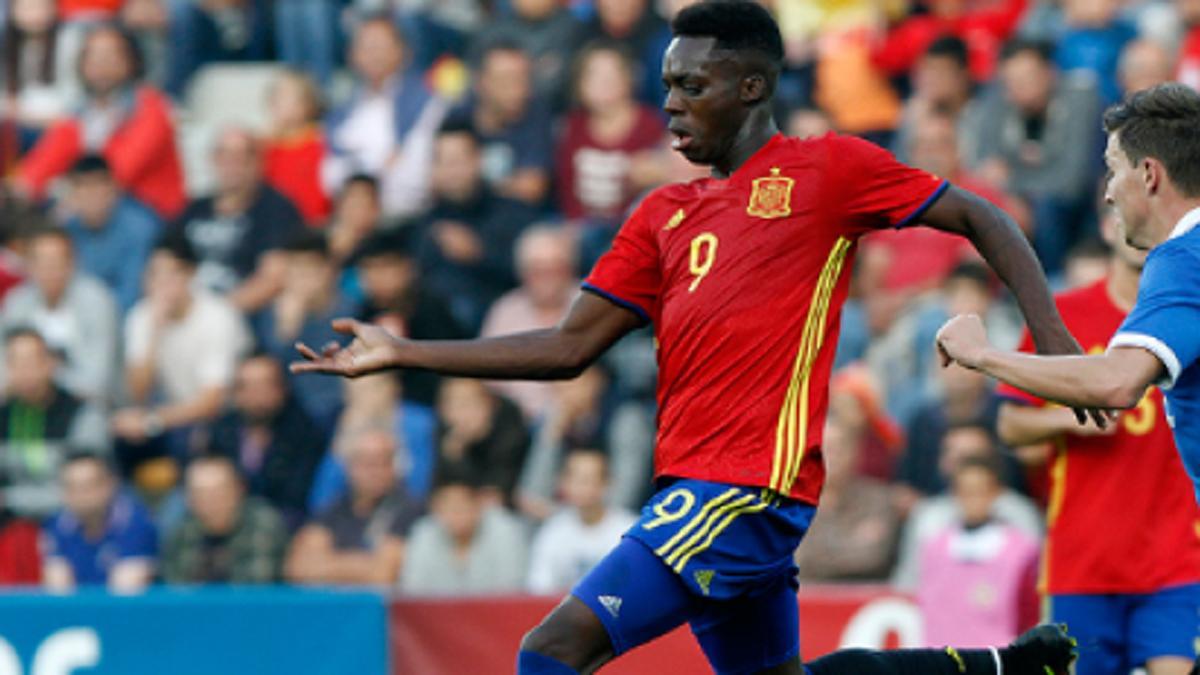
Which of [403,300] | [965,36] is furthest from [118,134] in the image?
[965,36]

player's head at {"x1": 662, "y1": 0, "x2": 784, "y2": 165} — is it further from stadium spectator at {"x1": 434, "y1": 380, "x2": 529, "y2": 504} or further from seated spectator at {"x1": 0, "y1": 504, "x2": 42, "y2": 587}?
seated spectator at {"x1": 0, "y1": 504, "x2": 42, "y2": 587}

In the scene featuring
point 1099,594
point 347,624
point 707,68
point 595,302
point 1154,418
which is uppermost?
point 707,68

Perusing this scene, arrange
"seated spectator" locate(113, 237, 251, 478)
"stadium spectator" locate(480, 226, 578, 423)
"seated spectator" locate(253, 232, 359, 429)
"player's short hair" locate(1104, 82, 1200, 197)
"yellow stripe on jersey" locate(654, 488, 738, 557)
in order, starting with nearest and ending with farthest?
"player's short hair" locate(1104, 82, 1200, 197) < "yellow stripe on jersey" locate(654, 488, 738, 557) < "stadium spectator" locate(480, 226, 578, 423) < "seated spectator" locate(253, 232, 359, 429) < "seated spectator" locate(113, 237, 251, 478)

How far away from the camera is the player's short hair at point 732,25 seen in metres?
6.26

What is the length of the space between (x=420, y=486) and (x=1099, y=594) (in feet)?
17.3

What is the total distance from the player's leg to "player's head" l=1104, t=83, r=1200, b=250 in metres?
1.61

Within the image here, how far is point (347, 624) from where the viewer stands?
10266 mm

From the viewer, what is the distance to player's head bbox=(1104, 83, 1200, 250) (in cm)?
541

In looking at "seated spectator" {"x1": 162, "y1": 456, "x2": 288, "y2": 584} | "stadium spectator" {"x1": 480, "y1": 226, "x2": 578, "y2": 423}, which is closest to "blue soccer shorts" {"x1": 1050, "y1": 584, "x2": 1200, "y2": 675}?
"stadium spectator" {"x1": 480, "y1": 226, "x2": 578, "y2": 423}

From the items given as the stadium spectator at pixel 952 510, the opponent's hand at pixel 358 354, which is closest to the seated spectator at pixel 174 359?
the stadium spectator at pixel 952 510

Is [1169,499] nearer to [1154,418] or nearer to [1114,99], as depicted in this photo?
[1154,418]

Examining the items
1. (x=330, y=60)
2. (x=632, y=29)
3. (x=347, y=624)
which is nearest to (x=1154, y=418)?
(x=347, y=624)

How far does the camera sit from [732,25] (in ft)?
20.6

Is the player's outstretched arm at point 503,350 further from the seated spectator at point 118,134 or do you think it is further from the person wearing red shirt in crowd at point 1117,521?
the seated spectator at point 118,134
